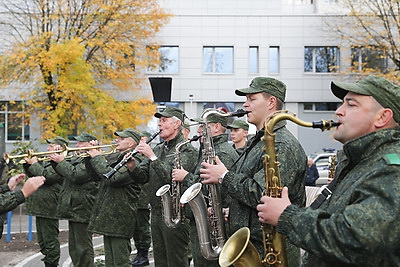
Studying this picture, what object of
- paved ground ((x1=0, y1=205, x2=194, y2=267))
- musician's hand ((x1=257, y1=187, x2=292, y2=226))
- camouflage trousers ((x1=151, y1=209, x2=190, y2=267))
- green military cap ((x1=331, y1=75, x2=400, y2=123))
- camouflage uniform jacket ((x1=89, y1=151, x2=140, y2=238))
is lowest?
paved ground ((x1=0, y1=205, x2=194, y2=267))

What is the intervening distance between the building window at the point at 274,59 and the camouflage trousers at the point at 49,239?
19636mm

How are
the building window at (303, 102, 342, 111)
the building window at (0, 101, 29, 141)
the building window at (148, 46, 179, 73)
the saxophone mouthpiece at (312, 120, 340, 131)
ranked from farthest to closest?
the building window at (303, 102, 342, 111) → the building window at (148, 46, 179, 73) → the building window at (0, 101, 29, 141) → the saxophone mouthpiece at (312, 120, 340, 131)

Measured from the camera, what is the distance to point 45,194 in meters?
8.88

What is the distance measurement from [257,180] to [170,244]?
2780 mm

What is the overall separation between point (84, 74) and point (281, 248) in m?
17.2

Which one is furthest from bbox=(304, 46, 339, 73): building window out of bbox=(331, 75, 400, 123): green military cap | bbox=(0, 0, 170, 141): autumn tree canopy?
bbox=(331, 75, 400, 123): green military cap

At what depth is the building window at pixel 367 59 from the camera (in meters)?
23.7

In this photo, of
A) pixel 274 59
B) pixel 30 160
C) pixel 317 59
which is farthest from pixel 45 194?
pixel 317 59

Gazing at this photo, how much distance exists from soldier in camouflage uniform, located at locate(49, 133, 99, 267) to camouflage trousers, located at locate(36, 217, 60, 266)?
31.1 inches

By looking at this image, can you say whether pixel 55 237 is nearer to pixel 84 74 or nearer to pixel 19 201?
pixel 19 201

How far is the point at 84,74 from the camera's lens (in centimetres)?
1970

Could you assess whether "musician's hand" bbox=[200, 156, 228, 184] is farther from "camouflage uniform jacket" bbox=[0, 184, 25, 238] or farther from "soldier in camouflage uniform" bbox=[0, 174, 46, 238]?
"camouflage uniform jacket" bbox=[0, 184, 25, 238]

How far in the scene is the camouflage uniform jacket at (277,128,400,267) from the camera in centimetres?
249

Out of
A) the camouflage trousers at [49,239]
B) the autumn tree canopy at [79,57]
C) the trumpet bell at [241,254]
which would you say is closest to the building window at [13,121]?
the autumn tree canopy at [79,57]
